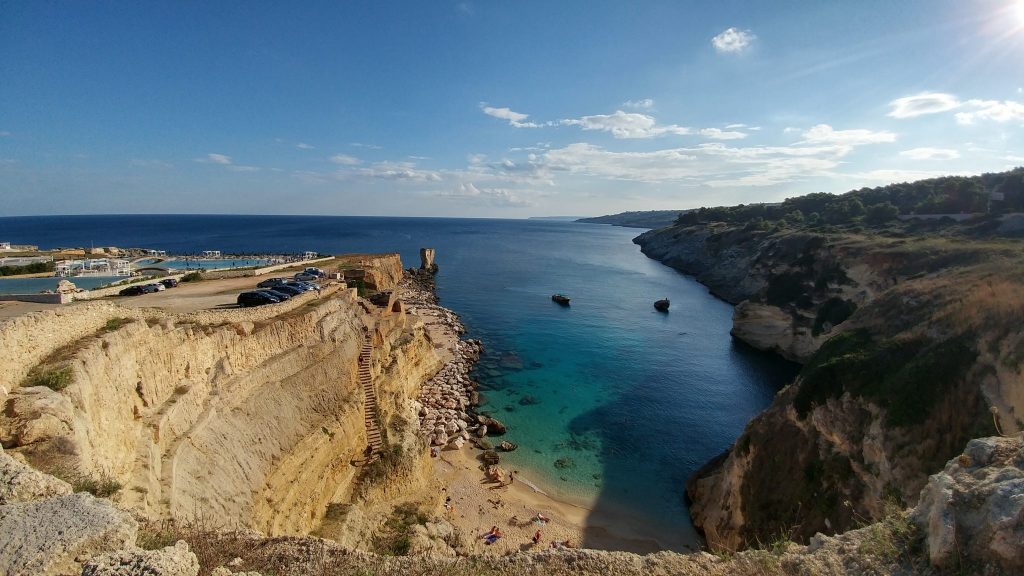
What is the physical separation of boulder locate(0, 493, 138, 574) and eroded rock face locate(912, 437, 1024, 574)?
38.5 ft

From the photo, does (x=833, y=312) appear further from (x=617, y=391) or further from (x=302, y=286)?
Answer: (x=302, y=286)

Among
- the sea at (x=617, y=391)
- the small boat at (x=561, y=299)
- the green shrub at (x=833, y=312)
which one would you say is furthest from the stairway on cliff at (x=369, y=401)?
the small boat at (x=561, y=299)

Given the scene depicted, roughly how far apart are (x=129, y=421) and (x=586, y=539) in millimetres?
19461

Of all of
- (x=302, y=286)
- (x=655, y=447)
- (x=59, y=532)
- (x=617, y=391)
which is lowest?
(x=655, y=447)

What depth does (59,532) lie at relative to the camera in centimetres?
548

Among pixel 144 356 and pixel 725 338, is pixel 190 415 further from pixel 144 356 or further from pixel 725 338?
pixel 725 338

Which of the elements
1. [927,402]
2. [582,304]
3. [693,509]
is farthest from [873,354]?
[582,304]

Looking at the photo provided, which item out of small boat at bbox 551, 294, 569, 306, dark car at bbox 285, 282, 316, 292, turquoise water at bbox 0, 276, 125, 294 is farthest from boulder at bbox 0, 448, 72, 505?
small boat at bbox 551, 294, 569, 306

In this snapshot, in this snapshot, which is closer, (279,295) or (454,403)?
(279,295)

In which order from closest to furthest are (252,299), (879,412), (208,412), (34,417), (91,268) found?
(34,417) < (208,412) < (879,412) < (252,299) < (91,268)

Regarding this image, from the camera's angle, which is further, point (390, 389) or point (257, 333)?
point (390, 389)

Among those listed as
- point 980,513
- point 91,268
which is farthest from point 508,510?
point 91,268

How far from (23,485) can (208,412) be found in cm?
915

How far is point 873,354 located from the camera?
1856 cm
